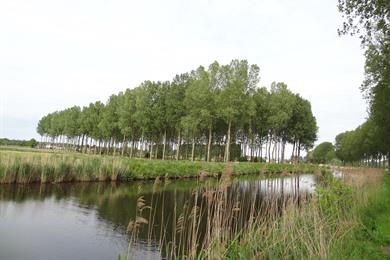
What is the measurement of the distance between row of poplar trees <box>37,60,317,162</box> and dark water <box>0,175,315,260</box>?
2075 cm

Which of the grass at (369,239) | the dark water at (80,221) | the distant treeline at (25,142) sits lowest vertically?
the dark water at (80,221)

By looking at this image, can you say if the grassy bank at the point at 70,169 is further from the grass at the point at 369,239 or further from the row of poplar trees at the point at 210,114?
the row of poplar trees at the point at 210,114

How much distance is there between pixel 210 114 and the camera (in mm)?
43906

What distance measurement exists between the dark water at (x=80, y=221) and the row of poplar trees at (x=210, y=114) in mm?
20753

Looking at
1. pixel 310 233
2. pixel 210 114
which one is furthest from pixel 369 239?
pixel 210 114

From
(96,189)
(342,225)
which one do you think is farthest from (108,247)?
(96,189)

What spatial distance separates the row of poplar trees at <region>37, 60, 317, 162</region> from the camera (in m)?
43.1

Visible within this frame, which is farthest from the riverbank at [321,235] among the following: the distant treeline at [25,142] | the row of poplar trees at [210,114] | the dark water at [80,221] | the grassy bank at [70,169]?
the distant treeline at [25,142]

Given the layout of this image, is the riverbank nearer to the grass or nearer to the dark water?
the grass

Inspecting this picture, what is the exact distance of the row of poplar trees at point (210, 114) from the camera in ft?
141

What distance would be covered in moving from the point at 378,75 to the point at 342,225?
22.6m

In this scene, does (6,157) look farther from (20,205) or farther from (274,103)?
(274,103)

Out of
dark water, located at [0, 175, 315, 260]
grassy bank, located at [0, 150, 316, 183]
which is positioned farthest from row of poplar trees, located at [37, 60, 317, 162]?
dark water, located at [0, 175, 315, 260]

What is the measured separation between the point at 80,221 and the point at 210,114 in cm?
3281
